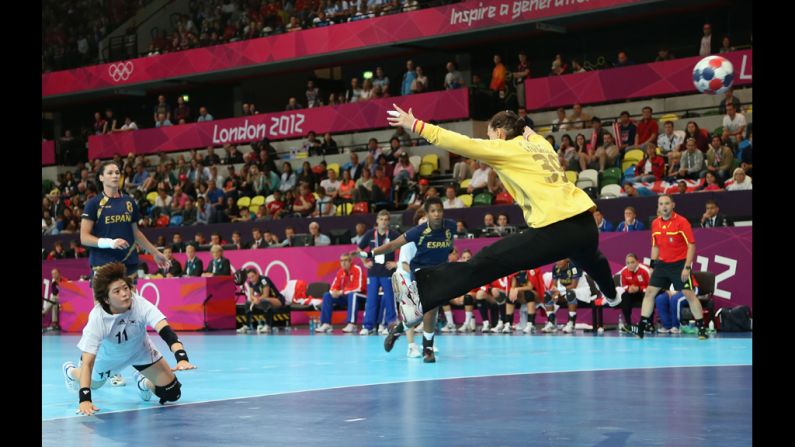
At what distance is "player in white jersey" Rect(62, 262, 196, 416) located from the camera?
Answer: 28.4ft

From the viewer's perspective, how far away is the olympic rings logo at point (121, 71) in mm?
37062

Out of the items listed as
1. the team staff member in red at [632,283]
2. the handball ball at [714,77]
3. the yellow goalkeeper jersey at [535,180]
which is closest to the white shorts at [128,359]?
the yellow goalkeeper jersey at [535,180]

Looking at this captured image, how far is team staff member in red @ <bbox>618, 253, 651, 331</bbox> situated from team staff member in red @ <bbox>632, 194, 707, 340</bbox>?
157 centimetres

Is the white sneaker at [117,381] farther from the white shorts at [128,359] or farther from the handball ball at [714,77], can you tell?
the handball ball at [714,77]

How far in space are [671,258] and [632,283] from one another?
7.13 feet

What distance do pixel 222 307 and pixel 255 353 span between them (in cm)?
703

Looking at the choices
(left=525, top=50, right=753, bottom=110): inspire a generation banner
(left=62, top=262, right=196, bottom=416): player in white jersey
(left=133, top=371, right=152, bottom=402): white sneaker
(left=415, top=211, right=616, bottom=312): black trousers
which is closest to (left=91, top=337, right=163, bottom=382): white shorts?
(left=62, top=262, right=196, bottom=416): player in white jersey

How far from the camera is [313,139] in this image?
30641 mm

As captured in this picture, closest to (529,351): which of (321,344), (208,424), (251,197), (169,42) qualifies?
(321,344)

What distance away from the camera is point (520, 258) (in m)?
8.16

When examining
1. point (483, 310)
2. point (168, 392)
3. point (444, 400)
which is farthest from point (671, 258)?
point (168, 392)

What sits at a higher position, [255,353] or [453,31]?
[453,31]
